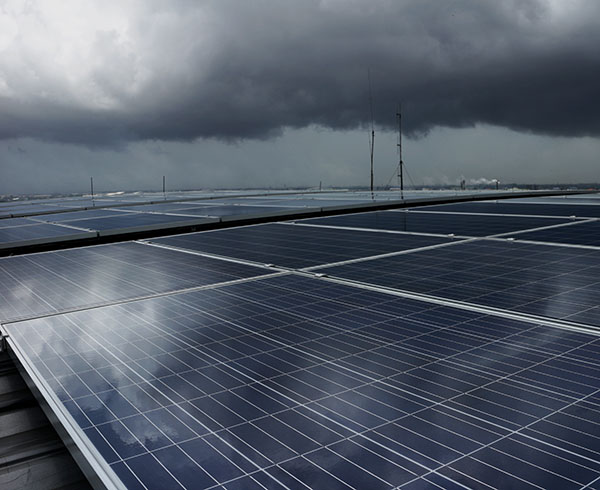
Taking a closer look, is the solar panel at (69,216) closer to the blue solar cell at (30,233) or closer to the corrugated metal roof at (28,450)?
the blue solar cell at (30,233)

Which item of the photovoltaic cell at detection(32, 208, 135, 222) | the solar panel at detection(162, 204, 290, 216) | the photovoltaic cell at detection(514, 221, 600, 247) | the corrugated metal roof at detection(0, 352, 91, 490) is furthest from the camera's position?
the photovoltaic cell at detection(32, 208, 135, 222)

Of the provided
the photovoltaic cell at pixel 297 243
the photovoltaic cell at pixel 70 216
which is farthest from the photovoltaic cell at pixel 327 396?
the photovoltaic cell at pixel 70 216

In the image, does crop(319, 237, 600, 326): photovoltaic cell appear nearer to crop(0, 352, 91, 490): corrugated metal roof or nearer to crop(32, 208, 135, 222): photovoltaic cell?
crop(0, 352, 91, 490): corrugated metal roof

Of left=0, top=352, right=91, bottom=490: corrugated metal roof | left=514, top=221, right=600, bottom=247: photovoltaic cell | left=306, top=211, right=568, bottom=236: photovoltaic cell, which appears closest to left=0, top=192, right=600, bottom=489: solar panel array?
left=0, top=352, right=91, bottom=490: corrugated metal roof

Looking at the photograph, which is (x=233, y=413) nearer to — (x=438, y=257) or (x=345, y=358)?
(x=345, y=358)

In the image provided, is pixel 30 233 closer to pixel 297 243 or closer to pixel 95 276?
pixel 95 276

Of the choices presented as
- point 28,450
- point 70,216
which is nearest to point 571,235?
point 28,450

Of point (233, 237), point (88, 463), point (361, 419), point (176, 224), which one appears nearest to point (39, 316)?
point (88, 463)
